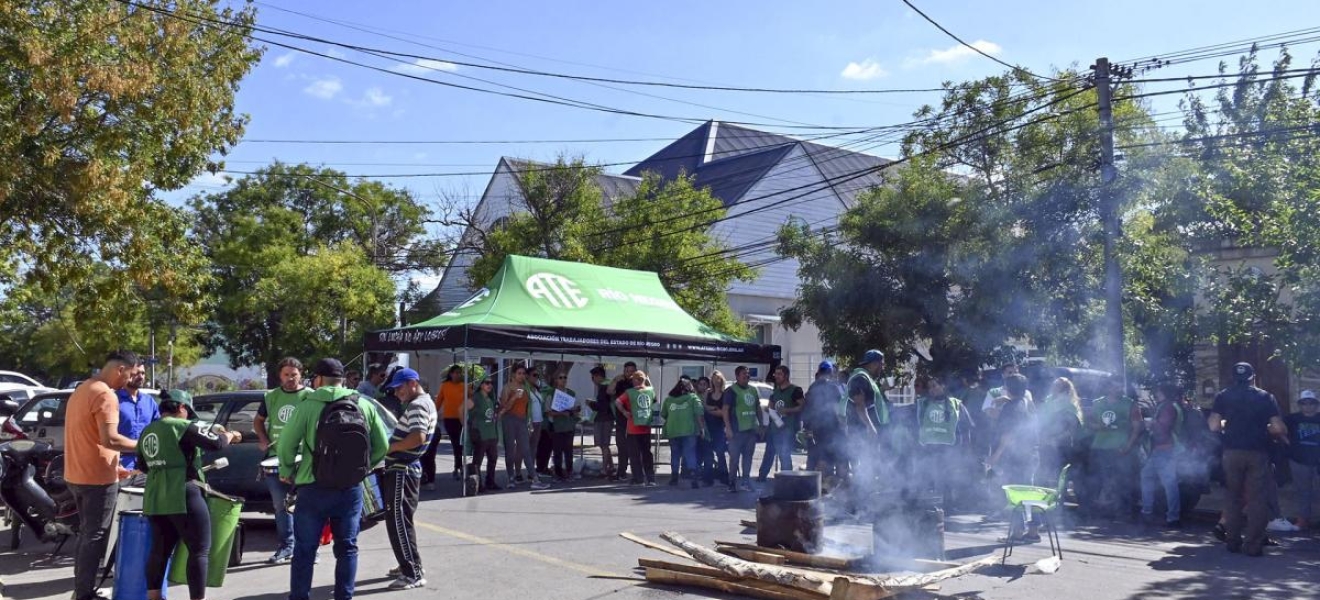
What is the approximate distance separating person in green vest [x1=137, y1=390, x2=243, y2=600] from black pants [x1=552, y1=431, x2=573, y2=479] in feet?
30.3

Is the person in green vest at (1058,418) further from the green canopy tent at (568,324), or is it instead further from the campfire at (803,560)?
the green canopy tent at (568,324)

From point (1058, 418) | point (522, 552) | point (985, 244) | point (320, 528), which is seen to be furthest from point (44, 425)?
point (985, 244)

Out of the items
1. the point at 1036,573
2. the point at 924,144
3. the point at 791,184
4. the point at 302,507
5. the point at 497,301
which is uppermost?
the point at 791,184

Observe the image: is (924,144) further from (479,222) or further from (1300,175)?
(479,222)

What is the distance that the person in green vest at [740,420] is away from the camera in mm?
13656

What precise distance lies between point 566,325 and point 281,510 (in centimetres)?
671

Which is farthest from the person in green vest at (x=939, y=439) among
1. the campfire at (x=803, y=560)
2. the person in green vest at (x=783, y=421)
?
the campfire at (x=803, y=560)

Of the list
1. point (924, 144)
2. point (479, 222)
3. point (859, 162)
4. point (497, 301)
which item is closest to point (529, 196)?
point (479, 222)

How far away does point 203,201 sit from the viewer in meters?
41.7

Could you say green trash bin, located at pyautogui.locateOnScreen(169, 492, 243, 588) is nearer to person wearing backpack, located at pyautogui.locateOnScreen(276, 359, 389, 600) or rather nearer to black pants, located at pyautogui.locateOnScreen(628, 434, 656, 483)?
person wearing backpack, located at pyautogui.locateOnScreen(276, 359, 389, 600)

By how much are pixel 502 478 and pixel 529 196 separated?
16.0m

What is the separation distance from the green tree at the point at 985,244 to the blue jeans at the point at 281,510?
1249 cm

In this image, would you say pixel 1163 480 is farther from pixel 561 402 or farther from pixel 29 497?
pixel 29 497

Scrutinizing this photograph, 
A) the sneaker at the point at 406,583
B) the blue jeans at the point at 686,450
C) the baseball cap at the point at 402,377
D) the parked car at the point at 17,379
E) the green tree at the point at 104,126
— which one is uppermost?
the green tree at the point at 104,126
